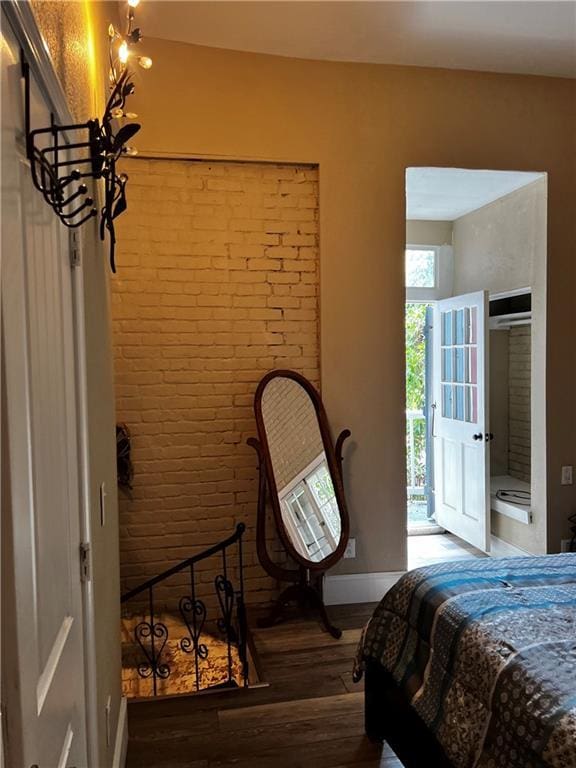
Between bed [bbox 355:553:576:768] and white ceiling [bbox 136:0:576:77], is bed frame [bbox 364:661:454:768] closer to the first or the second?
bed [bbox 355:553:576:768]

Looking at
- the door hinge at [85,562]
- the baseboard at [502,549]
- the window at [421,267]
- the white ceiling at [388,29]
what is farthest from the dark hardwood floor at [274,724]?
the window at [421,267]

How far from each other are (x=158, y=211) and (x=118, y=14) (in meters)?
0.93

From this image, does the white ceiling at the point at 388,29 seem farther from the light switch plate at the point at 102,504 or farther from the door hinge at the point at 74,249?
the light switch plate at the point at 102,504

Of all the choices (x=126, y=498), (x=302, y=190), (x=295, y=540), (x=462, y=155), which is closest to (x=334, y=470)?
(x=295, y=540)

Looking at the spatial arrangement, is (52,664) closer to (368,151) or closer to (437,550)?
(368,151)

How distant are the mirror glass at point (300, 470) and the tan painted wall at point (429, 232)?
2553 mm

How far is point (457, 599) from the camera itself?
177 cm

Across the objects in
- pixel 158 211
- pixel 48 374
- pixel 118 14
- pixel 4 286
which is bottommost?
pixel 48 374

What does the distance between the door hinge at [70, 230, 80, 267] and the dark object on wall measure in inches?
70.8

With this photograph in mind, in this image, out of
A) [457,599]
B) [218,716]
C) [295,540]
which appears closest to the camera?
[457,599]

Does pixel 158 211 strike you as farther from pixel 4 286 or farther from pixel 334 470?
pixel 4 286

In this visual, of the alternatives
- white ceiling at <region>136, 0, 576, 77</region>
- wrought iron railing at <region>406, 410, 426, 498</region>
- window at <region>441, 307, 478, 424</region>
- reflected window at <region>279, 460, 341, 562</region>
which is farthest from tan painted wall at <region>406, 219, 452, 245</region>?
reflected window at <region>279, 460, 341, 562</region>

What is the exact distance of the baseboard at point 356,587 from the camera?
3271 millimetres

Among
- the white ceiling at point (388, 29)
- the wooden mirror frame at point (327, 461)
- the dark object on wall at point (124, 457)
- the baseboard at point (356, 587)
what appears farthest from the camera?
the baseboard at point (356, 587)
